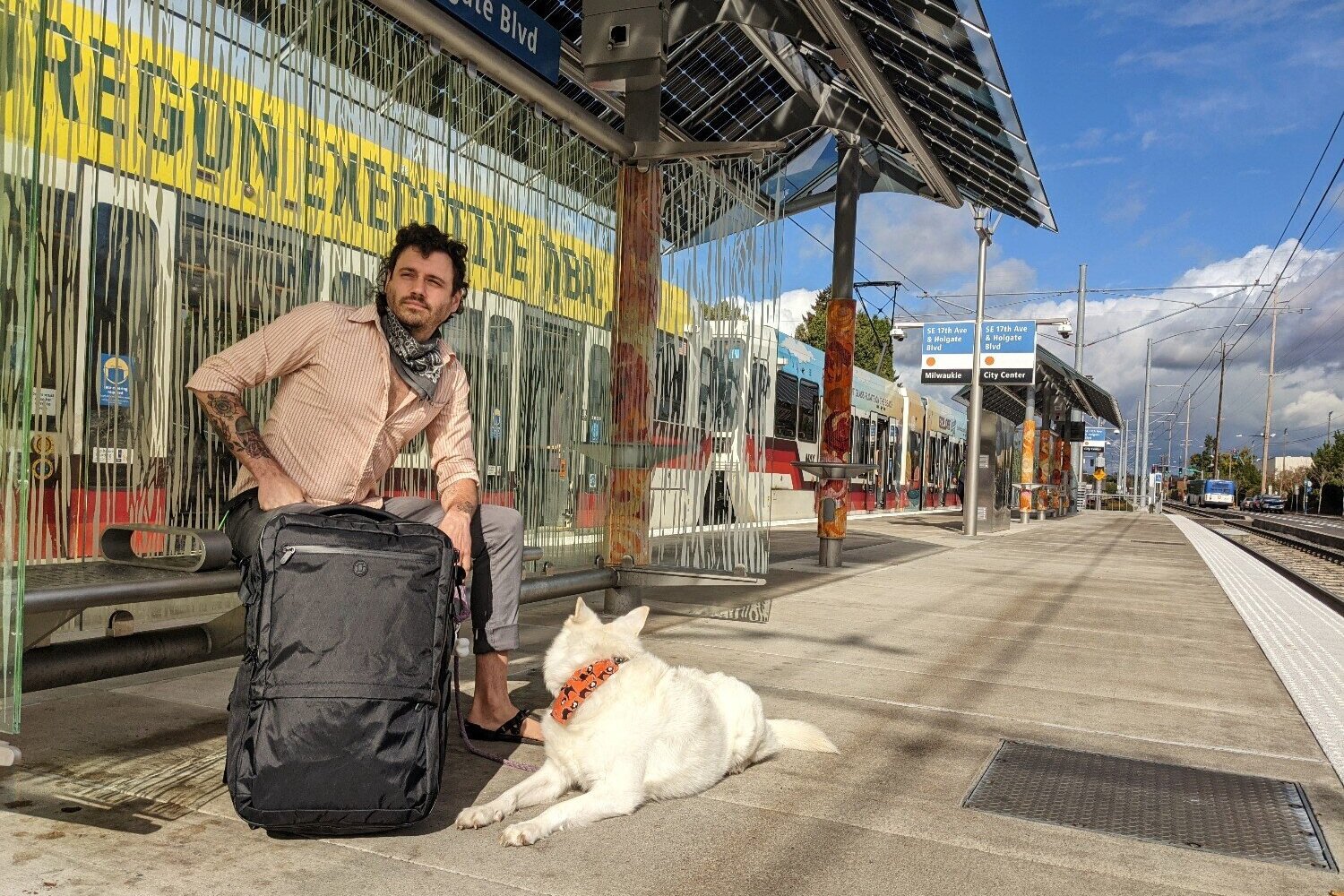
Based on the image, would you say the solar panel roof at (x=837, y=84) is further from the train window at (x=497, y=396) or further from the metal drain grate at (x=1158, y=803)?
the metal drain grate at (x=1158, y=803)

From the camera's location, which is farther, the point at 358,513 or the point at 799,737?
the point at 799,737

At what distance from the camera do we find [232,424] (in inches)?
109

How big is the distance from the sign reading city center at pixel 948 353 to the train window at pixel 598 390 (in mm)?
17006

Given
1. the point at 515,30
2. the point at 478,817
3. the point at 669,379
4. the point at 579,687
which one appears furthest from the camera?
the point at 669,379

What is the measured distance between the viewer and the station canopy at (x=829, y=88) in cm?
627

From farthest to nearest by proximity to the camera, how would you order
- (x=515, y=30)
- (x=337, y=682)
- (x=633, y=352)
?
(x=633, y=352) → (x=515, y=30) → (x=337, y=682)

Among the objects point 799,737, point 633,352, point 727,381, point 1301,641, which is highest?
point 633,352

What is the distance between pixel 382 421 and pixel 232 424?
416 millimetres

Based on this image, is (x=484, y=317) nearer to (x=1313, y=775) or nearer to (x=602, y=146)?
(x=602, y=146)

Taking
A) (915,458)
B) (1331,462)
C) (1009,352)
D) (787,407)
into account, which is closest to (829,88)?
A: (787,407)

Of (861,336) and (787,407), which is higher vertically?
(861,336)

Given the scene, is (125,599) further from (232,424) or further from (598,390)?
(598,390)

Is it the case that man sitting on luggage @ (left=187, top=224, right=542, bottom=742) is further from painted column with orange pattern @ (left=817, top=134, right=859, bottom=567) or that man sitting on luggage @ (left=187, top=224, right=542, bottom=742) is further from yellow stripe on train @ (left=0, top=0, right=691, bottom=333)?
painted column with orange pattern @ (left=817, top=134, right=859, bottom=567)

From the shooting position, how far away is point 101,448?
9.61 feet
